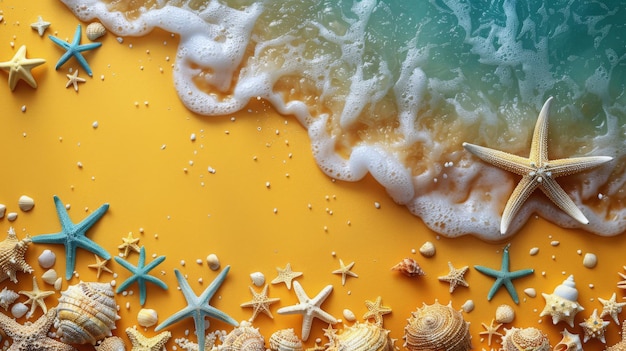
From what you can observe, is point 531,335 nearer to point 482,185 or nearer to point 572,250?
point 572,250

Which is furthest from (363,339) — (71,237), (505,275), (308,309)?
(71,237)

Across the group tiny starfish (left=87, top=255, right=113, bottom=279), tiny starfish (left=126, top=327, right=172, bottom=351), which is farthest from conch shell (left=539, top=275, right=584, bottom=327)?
tiny starfish (left=87, top=255, right=113, bottom=279)

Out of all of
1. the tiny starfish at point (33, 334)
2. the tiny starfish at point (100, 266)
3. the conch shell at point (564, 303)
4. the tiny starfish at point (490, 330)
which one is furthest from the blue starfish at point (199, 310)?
the conch shell at point (564, 303)

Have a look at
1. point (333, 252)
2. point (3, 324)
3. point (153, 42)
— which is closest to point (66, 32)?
point (153, 42)

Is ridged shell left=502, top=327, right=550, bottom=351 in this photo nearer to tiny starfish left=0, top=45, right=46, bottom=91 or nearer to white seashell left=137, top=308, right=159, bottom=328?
white seashell left=137, top=308, right=159, bottom=328

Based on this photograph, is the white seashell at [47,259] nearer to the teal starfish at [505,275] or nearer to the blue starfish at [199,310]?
the blue starfish at [199,310]

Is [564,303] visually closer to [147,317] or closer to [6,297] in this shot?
[147,317]

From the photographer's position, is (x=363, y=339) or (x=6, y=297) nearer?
(x=363, y=339)

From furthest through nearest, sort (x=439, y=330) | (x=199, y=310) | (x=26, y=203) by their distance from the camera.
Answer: (x=26, y=203) → (x=199, y=310) → (x=439, y=330)
